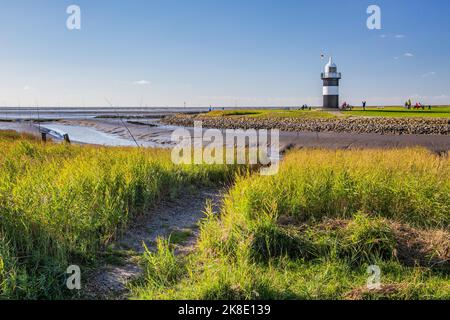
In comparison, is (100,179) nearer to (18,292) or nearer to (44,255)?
(44,255)

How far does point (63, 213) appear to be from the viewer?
621 centimetres

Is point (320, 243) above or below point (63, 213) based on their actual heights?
below

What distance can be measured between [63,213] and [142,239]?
1325 mm

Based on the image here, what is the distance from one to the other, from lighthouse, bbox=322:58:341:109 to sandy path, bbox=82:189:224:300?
50.3 meters

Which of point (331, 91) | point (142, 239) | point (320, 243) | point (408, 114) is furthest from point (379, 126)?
point (331, 91)

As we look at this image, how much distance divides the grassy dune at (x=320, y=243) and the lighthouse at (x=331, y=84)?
5091 cm

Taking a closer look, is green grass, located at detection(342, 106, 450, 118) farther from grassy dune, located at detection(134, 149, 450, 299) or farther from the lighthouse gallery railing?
grassy dune, located at detection(134, 149, 450, 299)

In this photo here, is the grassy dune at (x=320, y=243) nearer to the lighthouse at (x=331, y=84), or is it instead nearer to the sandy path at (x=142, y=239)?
the sandy path at (x=142, y=239)

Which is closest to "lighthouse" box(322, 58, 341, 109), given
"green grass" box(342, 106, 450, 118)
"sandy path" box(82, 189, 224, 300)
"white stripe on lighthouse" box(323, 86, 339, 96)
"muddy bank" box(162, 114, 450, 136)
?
"white stripe on lighthouse" box(323, 86, 339, 96)

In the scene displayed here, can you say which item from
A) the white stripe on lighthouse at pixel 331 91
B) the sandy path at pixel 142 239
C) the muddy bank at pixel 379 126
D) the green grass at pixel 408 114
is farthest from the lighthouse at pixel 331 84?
the sandy path at pixel 142 239

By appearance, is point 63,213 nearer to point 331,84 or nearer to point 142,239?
point 142,239

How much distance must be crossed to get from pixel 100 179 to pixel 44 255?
277 cm

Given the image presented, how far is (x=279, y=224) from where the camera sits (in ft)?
21.1
